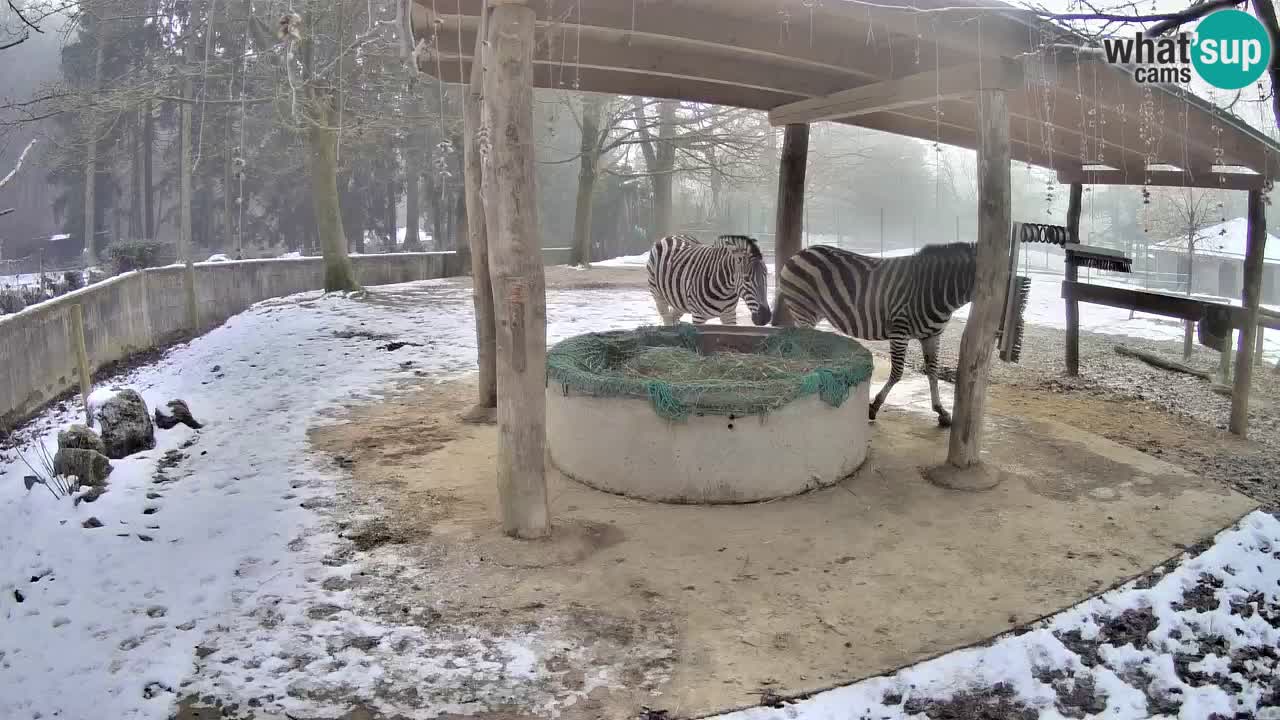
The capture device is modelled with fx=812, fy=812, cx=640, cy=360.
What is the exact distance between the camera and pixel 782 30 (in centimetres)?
522

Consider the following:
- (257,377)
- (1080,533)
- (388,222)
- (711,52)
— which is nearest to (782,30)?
(711,52)

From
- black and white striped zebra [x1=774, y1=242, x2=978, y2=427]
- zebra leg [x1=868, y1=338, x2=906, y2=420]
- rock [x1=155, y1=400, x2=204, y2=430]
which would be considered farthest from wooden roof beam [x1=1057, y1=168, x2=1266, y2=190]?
rock [x1=155, y1=400, x2=204, y2=430]

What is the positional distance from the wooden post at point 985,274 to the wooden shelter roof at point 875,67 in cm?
26

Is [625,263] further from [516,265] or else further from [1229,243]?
[516,265]

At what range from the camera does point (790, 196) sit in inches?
322

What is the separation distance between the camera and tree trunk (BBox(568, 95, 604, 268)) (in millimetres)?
20094

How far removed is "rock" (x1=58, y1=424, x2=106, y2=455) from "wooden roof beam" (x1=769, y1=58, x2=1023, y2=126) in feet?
20.4

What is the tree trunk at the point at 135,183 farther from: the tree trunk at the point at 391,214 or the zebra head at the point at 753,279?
the zebra head at the point at 753,279

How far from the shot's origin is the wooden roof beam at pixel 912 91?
5.09m

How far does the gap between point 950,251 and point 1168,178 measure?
433 centimetres

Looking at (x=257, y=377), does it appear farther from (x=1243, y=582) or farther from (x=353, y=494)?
(x=1243, y=582)

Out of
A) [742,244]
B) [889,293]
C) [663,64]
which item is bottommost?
[889,293]

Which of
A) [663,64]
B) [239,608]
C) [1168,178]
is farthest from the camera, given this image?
[1168,178]

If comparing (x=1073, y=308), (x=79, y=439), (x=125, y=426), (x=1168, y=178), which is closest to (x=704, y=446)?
(x=79, y=439)
